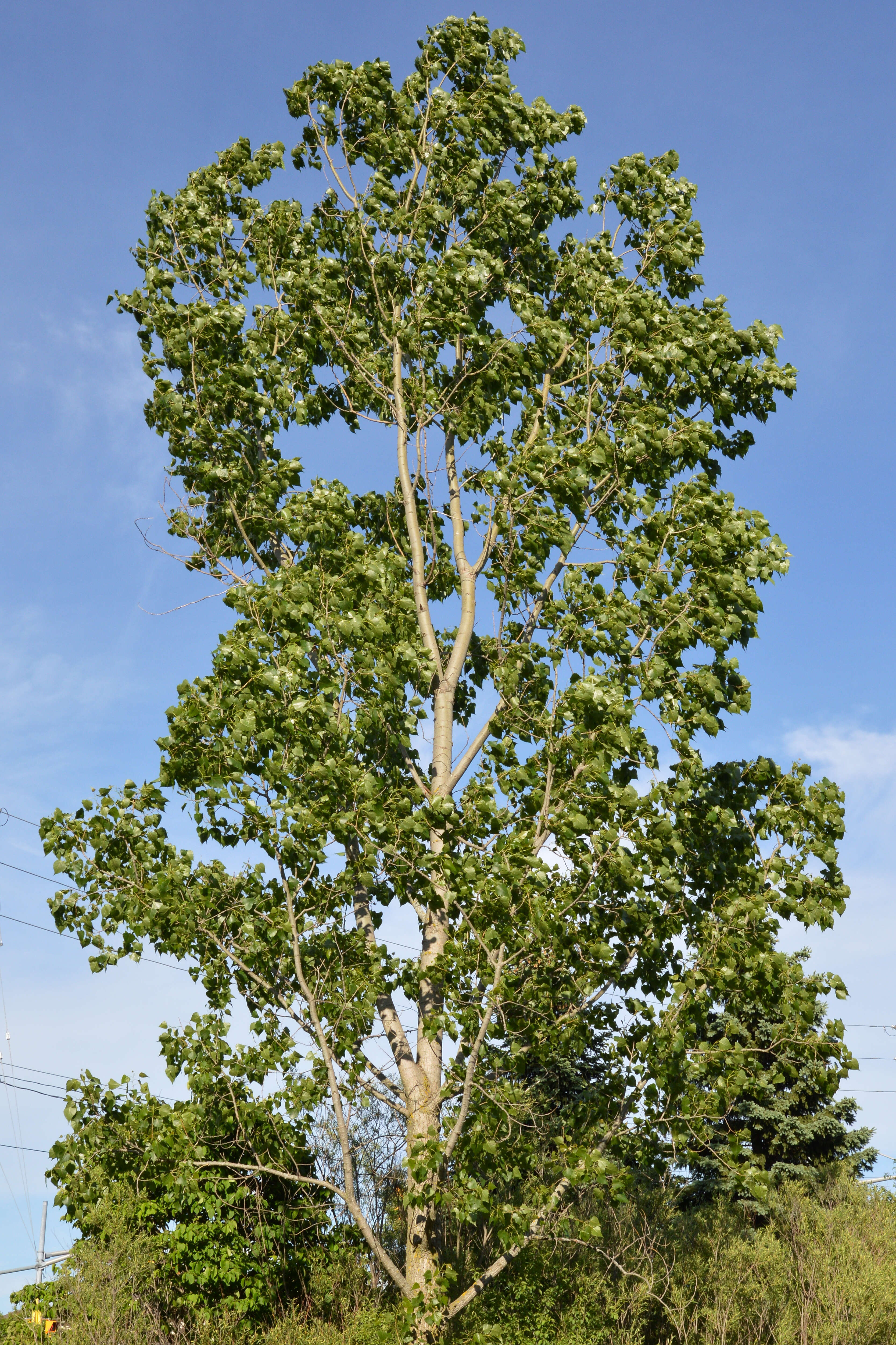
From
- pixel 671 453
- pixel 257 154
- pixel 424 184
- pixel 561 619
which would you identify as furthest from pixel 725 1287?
pixel 257 154

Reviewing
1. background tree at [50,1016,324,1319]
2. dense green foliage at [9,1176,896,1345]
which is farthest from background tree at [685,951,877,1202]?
background tree at [50,1016,324,1319]

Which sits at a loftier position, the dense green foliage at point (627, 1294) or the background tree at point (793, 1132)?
the background tree at point (793, 1132)

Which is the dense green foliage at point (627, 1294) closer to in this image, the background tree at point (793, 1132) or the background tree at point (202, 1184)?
the background tree at point (202, 1184)

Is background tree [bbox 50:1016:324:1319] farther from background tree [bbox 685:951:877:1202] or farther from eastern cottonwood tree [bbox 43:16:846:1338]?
background tree [bbox 685:951:877:1202]

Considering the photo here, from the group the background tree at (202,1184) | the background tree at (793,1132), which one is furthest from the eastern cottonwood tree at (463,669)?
the background tree at (793,1132)

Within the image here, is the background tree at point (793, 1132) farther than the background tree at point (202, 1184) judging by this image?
Yes

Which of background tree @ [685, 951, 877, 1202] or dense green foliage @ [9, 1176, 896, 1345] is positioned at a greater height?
background tree @ [685, 951, 877, 1202]

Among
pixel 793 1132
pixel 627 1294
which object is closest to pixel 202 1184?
pixel 627 1294

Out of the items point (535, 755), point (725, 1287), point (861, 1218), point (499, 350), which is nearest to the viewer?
point (535, 755)

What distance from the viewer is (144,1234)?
11.0m

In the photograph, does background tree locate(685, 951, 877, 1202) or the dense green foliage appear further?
background tree locate(685, 951, 877, 1202)

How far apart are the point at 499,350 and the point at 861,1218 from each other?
1498 centimetres

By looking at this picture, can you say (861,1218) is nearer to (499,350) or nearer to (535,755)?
(535,755)

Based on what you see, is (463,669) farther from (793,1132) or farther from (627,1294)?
(793,1132)
